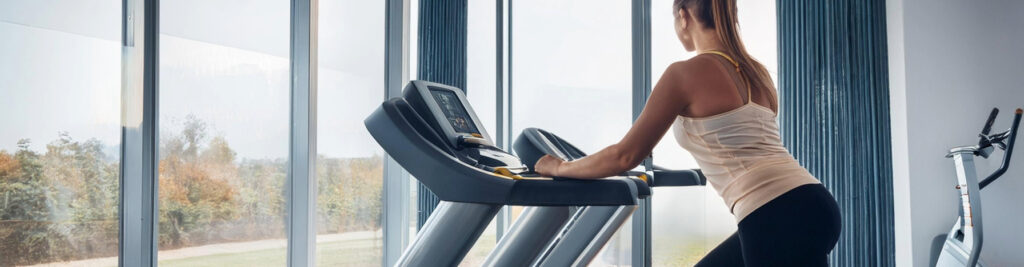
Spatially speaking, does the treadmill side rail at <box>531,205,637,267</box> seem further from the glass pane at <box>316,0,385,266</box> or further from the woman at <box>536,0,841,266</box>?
the glass pane at <box>316,0,385,266</box>

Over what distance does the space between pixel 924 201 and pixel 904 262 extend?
0.33 metres

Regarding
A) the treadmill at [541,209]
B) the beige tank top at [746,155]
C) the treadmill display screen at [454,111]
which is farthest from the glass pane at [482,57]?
the beige tank top at [746,155]

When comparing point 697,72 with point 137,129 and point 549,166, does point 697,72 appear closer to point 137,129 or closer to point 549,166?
point 549,166

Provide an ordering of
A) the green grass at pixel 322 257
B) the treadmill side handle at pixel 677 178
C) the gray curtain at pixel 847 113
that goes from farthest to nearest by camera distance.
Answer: the gray curtain at pixel 847 113
the green grass at pixel 322 257
the treadmill side handle at pixel 677 178

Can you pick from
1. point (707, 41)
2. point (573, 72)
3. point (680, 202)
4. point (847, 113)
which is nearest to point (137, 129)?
point (707, 41)

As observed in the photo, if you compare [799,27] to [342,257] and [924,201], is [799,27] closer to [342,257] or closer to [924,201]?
[924,201]

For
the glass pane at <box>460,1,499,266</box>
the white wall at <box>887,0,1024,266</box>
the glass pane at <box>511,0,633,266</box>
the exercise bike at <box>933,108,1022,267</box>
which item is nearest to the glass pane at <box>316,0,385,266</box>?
the glass pane at <box>460,1,499,266</box>

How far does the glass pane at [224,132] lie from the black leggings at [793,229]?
2.19 meters

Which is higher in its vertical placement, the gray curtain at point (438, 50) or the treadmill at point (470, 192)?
the gray curtain at point (438, 50)

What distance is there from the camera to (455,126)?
192 cm

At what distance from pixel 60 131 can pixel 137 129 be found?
0.26 m

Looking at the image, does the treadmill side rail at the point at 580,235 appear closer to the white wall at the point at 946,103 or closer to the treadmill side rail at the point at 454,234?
the treadmill side rail at the point at 454,234

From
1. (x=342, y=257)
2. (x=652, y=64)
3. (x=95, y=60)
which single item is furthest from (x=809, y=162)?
(x=95, y=60)

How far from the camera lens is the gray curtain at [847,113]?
12.8 feet
